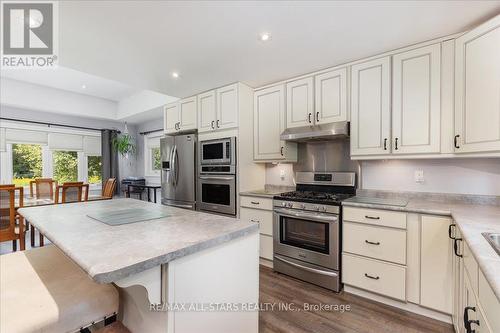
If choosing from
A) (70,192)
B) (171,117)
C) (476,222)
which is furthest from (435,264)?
(70,192)

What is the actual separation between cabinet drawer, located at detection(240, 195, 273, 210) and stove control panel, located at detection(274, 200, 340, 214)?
13 cm

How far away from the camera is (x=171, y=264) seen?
0.93 metres

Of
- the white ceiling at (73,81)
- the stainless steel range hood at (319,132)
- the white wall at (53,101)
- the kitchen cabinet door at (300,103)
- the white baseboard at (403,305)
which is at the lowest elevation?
the white baseboard at (403,305)

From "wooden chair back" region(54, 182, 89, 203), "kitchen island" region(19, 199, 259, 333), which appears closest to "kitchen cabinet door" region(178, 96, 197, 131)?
"wooden chair back" region(54, 182, 89, 203)

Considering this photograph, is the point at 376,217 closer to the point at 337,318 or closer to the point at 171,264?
the point at 337,318

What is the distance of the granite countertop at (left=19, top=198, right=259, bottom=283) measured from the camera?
31.1 inches

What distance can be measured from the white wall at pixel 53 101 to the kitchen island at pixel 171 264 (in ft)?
13.7

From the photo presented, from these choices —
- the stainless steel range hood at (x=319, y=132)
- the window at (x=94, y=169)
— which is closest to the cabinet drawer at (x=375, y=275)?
the stainless steel range hood at (x=319, y=132)

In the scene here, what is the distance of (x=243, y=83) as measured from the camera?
311 cm

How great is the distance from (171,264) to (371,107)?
91.0 inches

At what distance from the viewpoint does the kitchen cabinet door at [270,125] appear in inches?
118

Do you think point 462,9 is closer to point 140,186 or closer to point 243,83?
point 243,83

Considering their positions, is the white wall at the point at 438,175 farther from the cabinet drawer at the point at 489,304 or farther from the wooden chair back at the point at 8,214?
the wooden chair back at the point at 8,214

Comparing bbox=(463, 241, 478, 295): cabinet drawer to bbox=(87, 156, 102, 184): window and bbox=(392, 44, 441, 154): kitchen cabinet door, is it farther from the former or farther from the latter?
bbox=(87, 156, 102, 184): window
